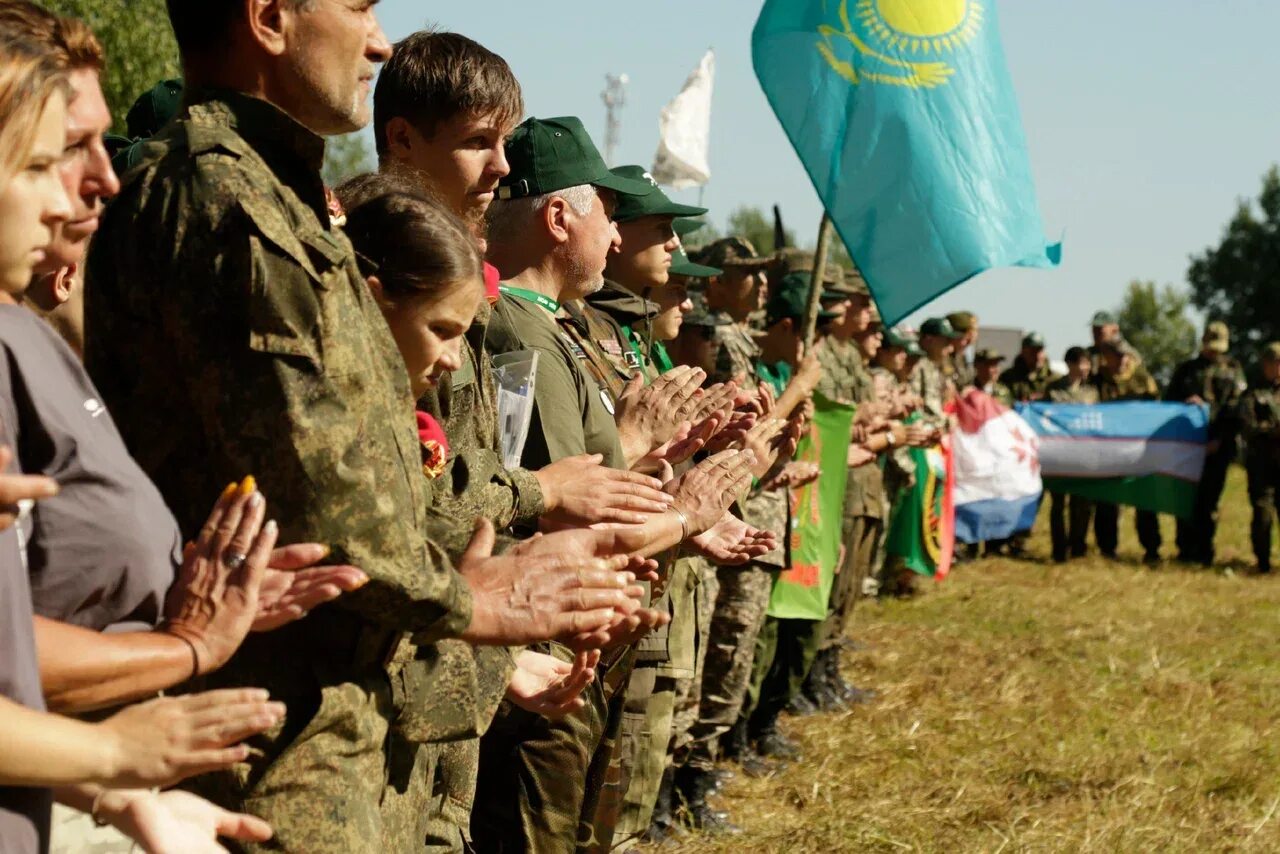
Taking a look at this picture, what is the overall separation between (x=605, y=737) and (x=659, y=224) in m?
1.97

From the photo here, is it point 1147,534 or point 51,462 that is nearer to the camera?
point 51,462

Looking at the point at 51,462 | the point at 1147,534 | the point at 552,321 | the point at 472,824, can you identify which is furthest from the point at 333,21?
the point at 1147,534

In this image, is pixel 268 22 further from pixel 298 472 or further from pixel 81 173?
pixel 298 472

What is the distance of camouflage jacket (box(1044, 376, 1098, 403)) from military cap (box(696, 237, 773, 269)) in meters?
9.52

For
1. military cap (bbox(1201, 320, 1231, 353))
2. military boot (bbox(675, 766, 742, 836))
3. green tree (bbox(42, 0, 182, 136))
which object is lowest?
military boot (bbox(675, 766, 742, 836))

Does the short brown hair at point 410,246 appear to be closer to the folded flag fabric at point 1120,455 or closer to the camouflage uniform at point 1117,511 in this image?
the folded flag fabric at point 1120,455

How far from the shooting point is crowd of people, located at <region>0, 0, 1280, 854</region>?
2072 millimetres

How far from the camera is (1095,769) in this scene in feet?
25.2

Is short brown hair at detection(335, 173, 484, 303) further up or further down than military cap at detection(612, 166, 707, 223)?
further down

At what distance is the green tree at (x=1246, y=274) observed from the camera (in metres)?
54.1

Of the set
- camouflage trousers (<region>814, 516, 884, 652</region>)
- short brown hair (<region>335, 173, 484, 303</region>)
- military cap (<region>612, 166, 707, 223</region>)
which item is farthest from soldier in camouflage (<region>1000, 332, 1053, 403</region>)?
short brown hair (<region>335, 173, 484, 303</region>)

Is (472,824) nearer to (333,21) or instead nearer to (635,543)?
(635,543)

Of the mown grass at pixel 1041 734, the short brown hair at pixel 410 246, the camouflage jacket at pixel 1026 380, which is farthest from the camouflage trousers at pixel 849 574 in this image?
the camouflage jacket at pixel 1026 380

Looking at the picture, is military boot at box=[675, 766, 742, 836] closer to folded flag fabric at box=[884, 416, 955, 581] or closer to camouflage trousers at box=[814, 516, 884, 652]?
camouflage trousers at box=[814, 516, 884, 652]
